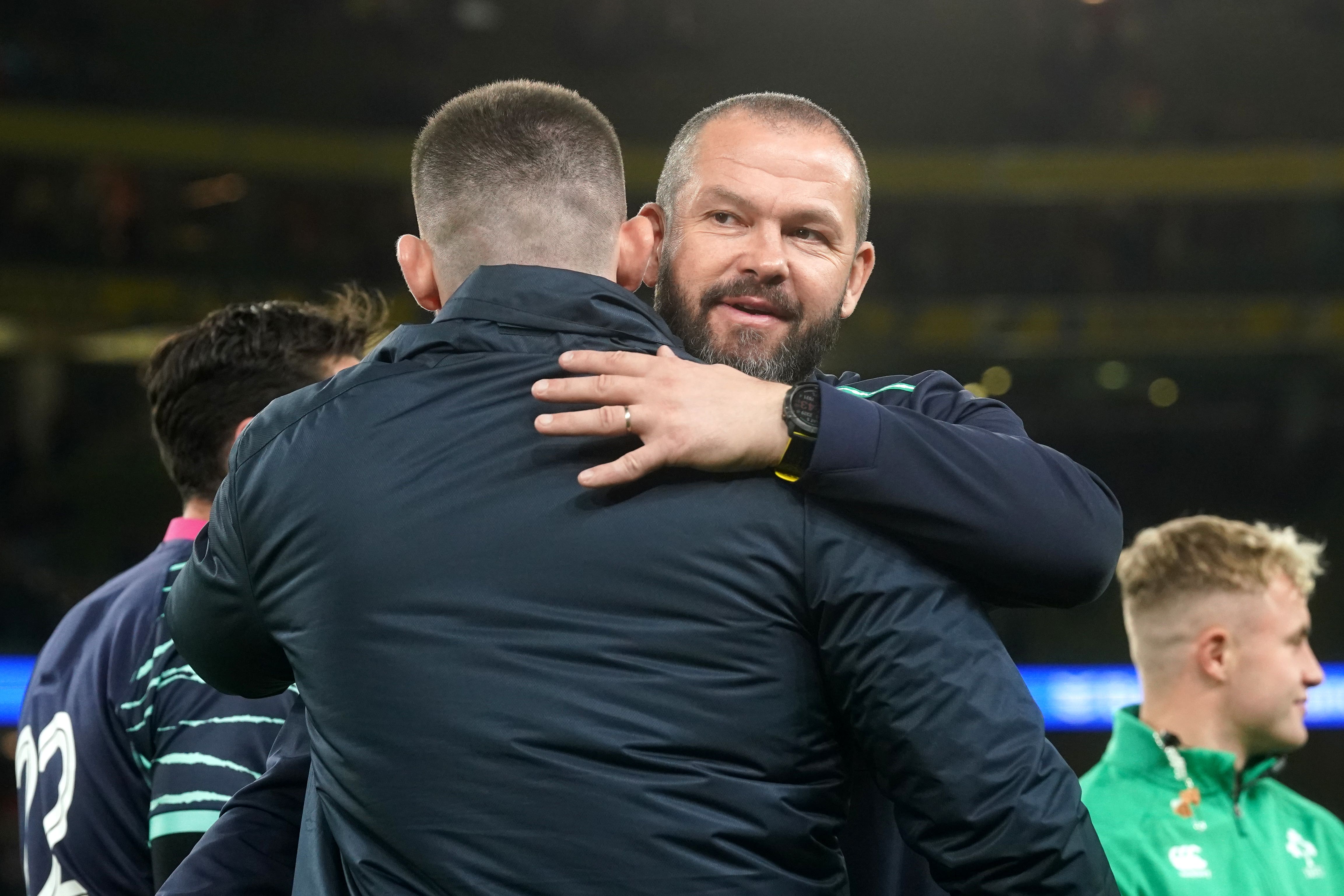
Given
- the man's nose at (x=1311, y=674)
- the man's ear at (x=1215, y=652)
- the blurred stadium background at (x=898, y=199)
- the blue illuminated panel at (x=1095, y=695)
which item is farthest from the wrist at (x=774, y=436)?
the blurred stadium background at (x=898, y=199)

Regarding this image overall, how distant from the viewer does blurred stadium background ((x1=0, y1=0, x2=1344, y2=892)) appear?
13906 millimetres

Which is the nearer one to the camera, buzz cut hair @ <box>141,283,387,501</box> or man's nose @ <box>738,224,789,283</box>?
man's nose @ <box>738,224,789,283</box>

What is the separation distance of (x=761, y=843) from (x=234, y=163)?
14.7m

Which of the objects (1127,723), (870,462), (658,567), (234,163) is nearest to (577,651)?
(658,567)

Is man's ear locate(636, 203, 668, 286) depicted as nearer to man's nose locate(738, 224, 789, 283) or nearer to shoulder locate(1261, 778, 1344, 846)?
man's nose locate(738, 224, 789, 283)

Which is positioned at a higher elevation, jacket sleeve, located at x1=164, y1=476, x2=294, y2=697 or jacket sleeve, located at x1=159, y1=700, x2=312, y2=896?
jacket sleeve, located at x1=164, y1=476, x2=294, y2=697

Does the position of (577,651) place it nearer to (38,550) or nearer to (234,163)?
(38,550)

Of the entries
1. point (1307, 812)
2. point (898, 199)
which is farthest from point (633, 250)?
point (898, 199)

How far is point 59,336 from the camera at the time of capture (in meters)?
13.9

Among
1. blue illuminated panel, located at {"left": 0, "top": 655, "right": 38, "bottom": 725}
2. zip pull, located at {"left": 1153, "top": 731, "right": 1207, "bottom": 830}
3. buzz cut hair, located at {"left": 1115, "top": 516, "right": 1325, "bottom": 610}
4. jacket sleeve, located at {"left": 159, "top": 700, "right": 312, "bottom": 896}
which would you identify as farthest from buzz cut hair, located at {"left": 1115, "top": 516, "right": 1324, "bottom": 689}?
blue illuminated panel, located at {"left": 0, "top": 655, "right": 38, "bottom": 725}

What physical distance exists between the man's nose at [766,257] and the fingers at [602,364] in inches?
26.2

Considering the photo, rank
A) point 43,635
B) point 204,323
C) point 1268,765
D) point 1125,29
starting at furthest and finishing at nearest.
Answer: point 1125,29, point 43,635, point 1268,765, point 204,323

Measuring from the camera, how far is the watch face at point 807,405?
1433 millimetres

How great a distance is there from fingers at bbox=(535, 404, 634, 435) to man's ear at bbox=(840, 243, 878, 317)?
88cm
